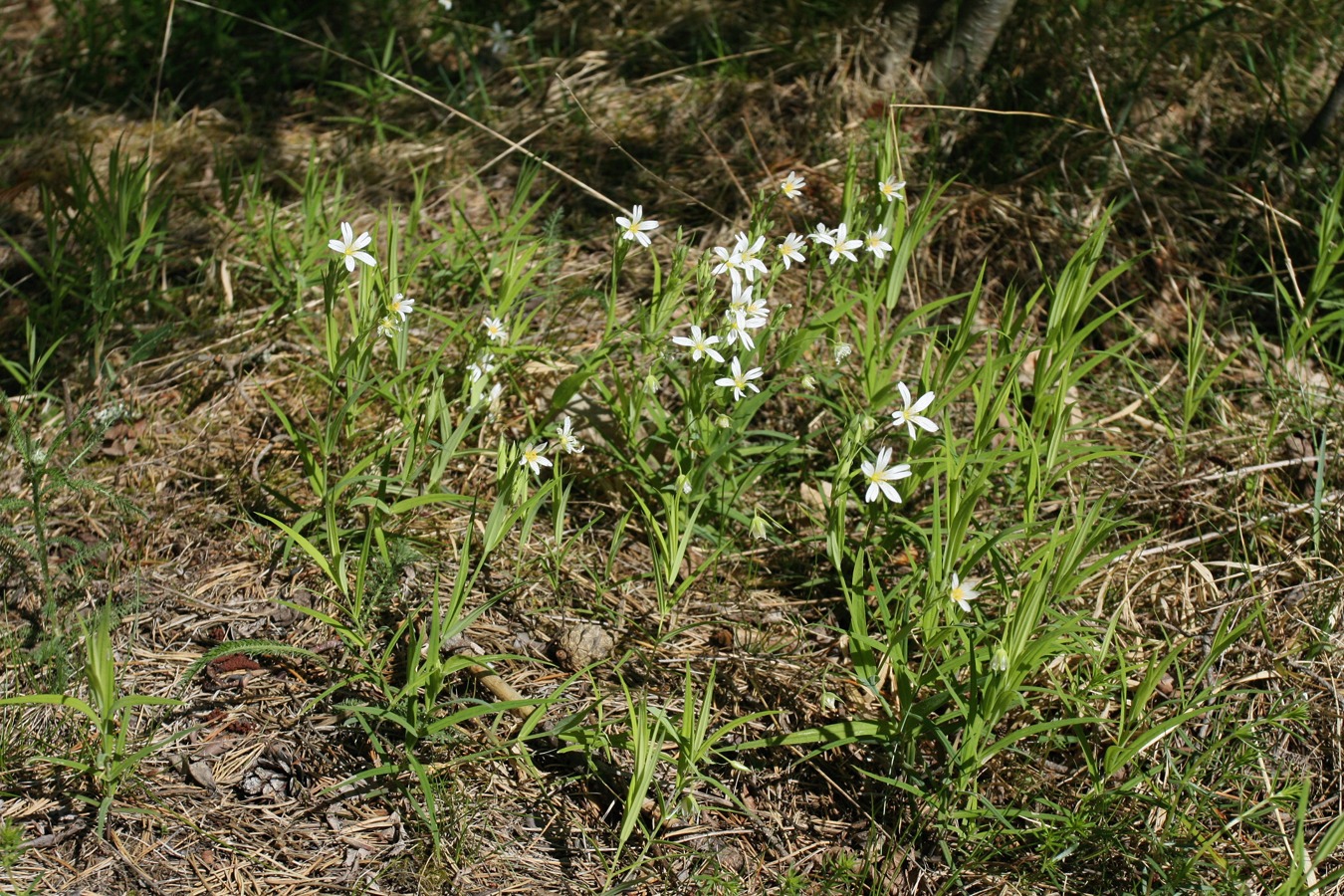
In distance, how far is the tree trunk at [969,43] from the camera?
127 inches

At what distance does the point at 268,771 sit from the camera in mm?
1911

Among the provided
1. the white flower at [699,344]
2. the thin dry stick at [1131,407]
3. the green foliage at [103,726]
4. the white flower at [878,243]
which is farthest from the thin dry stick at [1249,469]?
the green foliage at [103,726]

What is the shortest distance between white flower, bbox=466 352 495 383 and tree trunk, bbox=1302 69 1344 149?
2521 mm

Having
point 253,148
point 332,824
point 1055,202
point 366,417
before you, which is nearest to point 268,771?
point 332,824

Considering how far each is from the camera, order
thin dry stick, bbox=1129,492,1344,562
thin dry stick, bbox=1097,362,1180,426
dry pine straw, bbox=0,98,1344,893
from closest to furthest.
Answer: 1. dry pine straw, bbox=0,98,1344,893
2. thin dry stick, bbox=1129,492,1344,562
3. thin dry stick, bbox=1097,362,1180,426

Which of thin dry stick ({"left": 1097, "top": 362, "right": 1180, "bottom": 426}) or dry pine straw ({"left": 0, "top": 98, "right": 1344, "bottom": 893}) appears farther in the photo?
thin dry stick ({"left": 1097, "top": 362, "right": 1180, "bottom": 426})

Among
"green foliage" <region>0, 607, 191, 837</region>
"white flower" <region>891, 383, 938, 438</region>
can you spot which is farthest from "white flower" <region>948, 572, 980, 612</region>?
"green foliage" <region>0, 607, 191, 837</region>

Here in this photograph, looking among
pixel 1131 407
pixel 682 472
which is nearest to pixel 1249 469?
pixel 1131 407

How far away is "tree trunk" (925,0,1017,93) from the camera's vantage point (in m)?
3.21

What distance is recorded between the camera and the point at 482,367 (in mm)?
2344

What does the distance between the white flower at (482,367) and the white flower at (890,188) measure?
1.03 m

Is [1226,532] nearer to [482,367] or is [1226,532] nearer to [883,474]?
[883,474]

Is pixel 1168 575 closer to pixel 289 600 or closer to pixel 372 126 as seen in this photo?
pixel 289 600

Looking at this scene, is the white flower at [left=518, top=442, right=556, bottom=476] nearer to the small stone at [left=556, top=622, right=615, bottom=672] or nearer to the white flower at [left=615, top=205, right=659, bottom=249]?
the small stone at [left=556, top=622, right=615, bottom=672]
